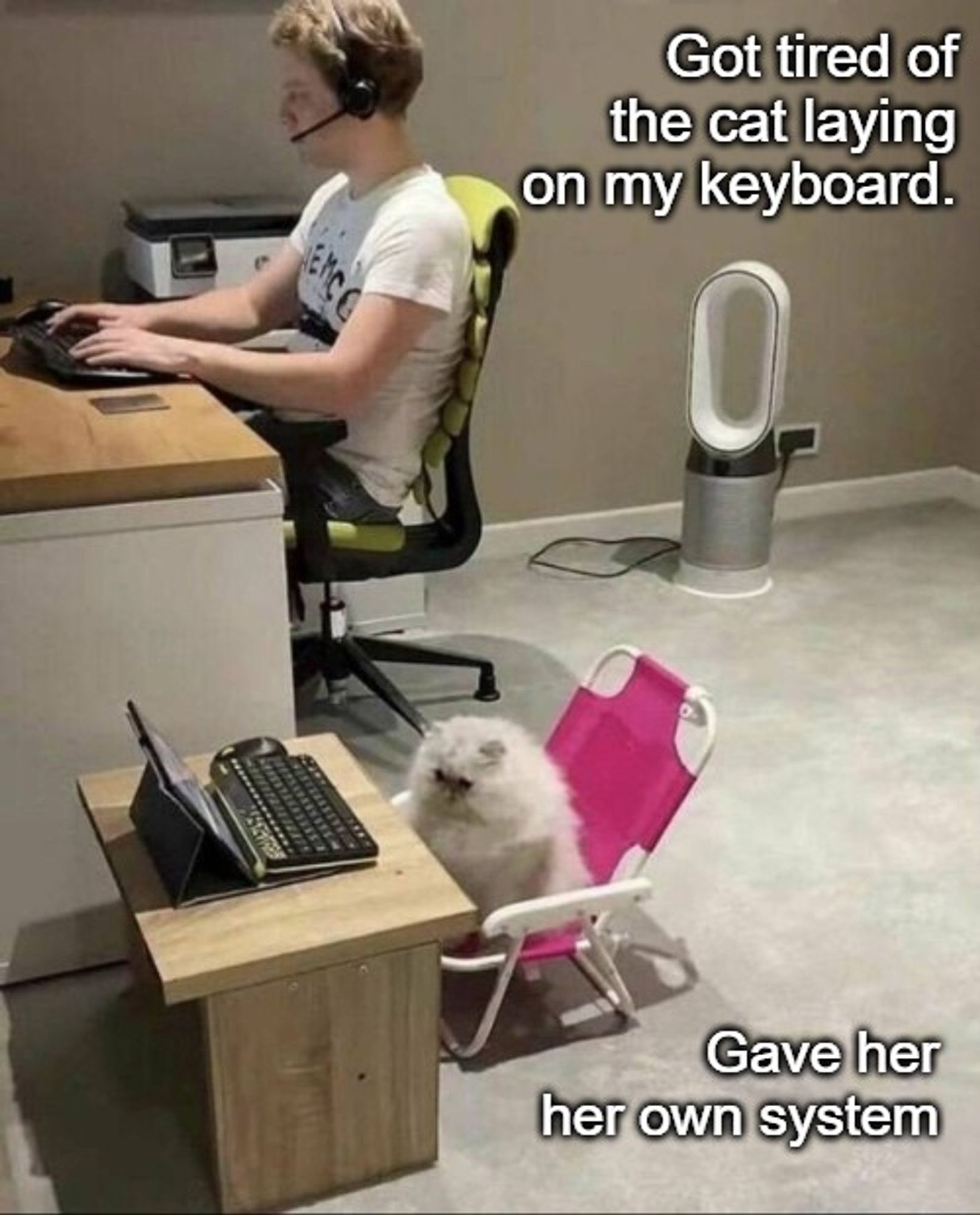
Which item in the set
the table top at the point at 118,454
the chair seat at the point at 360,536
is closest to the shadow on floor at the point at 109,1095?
the table top at the point at 118,454

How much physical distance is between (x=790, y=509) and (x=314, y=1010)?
111 inches

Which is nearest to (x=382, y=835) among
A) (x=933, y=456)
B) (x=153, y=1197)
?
(x=153, y=1197)

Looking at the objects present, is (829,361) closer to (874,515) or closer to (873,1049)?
(874,515)

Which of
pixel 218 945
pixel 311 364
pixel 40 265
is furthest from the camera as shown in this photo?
pixel 40 265

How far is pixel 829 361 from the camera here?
4004 mm

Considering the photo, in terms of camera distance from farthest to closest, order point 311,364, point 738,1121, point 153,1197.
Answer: point 311,364
point 738,1121
point 153,1197

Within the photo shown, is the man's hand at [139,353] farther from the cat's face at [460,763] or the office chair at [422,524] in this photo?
the cat's face at [460,763]

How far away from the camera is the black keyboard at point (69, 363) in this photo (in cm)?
220

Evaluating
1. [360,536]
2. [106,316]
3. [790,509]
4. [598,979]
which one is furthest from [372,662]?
[790,509]

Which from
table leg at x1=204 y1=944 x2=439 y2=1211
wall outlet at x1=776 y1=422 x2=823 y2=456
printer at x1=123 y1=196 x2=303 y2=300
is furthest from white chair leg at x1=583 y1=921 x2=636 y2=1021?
wall outlet at x1=776 y1=422 x2=823 y2=456

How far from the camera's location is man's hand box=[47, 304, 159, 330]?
2.43 m

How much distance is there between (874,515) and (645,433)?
76cm

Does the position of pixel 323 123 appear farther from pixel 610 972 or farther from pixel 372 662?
pixel 610 972

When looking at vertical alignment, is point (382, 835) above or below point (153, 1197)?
above
